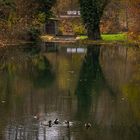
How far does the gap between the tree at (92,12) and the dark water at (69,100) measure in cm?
2895

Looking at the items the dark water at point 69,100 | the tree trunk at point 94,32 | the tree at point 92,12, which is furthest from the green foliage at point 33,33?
the dark water at point 69,100

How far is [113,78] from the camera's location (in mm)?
32000

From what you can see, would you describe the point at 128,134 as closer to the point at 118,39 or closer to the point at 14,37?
the point at 14,37

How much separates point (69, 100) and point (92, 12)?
155 feet

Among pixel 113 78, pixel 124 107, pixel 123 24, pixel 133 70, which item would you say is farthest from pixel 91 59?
pixel 123 24

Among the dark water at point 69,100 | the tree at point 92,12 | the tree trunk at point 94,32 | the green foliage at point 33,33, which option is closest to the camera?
the dark water at point 69,100

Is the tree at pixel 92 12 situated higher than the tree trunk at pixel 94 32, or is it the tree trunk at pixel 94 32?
the tree at pixel 92 12

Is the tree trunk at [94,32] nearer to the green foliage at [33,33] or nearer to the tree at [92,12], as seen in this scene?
the tree at [92,12]

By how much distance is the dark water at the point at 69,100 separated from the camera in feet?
54.9

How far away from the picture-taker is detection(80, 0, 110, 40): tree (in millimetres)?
68812

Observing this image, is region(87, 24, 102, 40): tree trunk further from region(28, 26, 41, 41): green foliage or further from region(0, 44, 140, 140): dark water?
region(0, 44, 140, 140): dark water

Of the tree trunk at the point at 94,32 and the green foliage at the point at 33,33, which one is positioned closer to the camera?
the green foliage at the point at 33,33

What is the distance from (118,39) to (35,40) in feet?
41.6

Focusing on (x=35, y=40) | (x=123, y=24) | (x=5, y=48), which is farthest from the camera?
(x=123, y=24)
